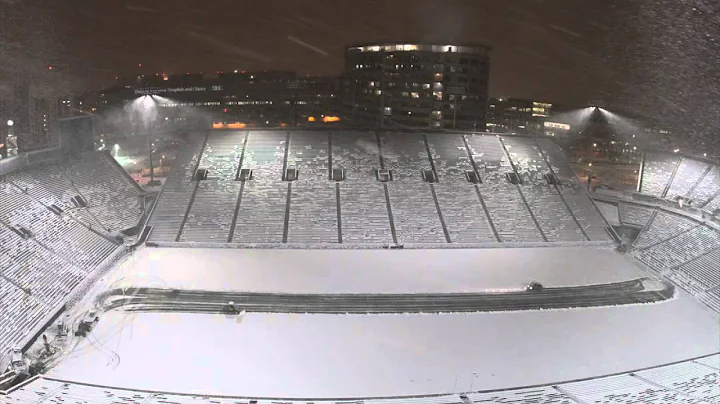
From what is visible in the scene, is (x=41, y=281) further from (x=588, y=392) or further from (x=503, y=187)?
(x=503, y=187)

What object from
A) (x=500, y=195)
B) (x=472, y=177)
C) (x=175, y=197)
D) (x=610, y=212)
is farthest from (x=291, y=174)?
(x=610, y=212)

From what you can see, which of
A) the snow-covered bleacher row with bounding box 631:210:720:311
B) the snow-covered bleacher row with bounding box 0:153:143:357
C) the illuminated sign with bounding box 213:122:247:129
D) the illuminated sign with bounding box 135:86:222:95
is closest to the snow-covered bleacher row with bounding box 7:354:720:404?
the snow-covered bleacher row with bounding box 0:153:143:357

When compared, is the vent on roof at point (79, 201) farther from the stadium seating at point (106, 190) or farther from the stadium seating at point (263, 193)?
the stadium seating at point (263, 193)

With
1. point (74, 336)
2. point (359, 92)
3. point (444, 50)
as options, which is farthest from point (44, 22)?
point (444, 50)

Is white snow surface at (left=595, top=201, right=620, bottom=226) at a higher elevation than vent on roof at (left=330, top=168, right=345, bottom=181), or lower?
lower

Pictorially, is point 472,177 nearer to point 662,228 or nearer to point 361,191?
point 361,191

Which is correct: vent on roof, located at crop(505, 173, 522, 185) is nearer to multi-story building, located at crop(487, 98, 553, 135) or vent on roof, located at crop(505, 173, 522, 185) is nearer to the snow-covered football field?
multi-story building, located at crop(487, 98, 553, 135)
